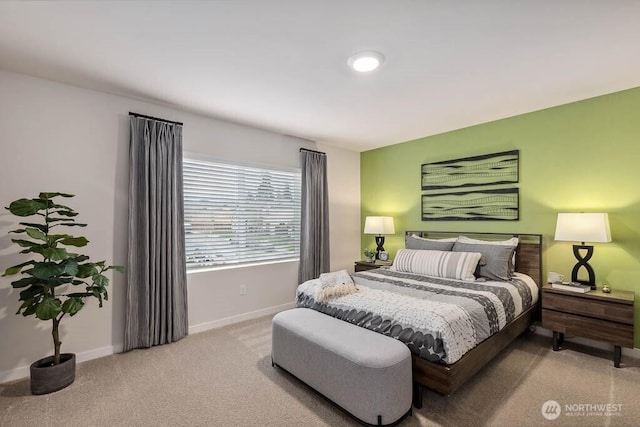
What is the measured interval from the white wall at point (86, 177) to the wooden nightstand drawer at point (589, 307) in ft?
11.1

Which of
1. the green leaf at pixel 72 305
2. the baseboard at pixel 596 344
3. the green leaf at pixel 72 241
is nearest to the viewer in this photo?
the green leaf at pixel 72 305

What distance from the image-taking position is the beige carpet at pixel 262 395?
77.1 inches

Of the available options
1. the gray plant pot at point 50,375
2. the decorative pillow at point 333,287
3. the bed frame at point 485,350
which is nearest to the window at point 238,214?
the gray plant pot at point 50,375

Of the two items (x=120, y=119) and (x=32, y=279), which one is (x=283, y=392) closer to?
(x=32, y=279)

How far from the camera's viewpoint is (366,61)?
2293 mm

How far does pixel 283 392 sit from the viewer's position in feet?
7.43

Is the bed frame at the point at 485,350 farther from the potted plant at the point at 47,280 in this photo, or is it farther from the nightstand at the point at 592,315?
the potted plant at the point at 47,280

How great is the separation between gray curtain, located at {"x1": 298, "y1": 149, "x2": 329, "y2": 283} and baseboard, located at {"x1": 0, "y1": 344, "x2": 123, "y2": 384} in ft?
7.63

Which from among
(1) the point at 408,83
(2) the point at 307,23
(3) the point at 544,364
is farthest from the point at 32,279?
(3) the point at 544,364

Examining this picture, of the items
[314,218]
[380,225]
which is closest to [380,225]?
[380,225]

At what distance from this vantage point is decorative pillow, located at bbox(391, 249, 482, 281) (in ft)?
10.5

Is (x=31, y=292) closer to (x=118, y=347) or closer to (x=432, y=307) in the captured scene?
(x=118, y=347)

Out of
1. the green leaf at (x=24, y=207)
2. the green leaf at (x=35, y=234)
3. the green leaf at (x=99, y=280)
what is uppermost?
the green leaf at (x=24, y=207)

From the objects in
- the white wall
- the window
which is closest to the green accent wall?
the window
